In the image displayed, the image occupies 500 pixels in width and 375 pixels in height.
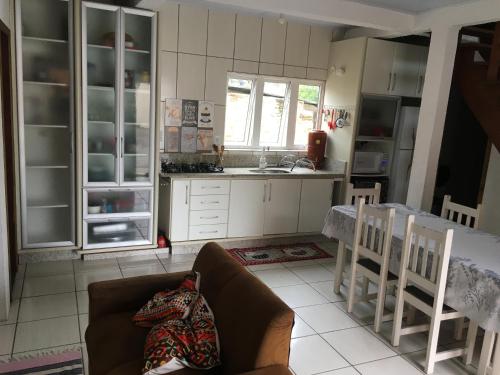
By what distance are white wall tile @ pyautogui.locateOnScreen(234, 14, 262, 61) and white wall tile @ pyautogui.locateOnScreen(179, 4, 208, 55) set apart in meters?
0.40

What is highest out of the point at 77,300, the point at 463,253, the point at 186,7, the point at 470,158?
the point at 186,7

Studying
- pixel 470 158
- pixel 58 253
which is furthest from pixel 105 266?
pixel 470 158

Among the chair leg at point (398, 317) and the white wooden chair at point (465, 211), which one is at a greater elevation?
the white wooden chair at point (465, 211)

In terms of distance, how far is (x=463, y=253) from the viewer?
266 cm

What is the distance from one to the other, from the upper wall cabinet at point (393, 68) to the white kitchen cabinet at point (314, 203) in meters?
1.19

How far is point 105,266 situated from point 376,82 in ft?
11.6

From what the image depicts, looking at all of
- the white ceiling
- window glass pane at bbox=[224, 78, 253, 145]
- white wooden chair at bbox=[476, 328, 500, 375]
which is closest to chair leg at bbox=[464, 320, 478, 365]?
white wooden chair at bbox=[476, 328, 500, 375]

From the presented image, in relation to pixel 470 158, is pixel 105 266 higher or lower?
lower

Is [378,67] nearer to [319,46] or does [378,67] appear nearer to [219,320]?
[319,46]

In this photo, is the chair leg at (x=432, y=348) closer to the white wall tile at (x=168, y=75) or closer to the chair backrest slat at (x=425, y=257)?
the chair backrest slat at (x=425, y=257)

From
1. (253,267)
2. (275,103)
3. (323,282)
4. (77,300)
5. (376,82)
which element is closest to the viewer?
(77,300)

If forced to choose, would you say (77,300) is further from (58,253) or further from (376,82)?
(376,82)

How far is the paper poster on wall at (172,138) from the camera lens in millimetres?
4656

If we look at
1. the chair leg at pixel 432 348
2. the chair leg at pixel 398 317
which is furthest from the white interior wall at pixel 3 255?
the chair leg at pixel 432 348
